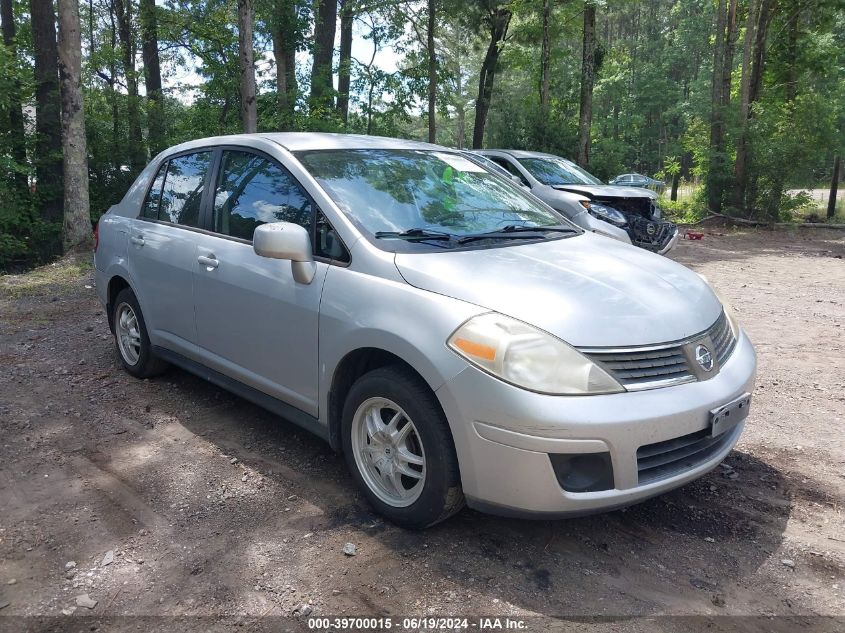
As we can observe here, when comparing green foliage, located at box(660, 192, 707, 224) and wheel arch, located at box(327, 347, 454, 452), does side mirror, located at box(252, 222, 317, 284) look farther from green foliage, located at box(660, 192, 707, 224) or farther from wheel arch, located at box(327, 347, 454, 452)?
green foliage, located at box(660, 192, 707, 224)

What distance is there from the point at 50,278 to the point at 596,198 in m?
8.29

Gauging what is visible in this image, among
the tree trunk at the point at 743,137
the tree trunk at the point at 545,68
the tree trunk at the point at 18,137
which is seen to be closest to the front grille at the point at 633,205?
the tree trunk at the point at 743,137

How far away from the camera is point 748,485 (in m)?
3.67

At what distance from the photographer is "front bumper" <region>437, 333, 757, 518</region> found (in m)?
2.65

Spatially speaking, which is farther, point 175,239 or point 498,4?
point 498,4

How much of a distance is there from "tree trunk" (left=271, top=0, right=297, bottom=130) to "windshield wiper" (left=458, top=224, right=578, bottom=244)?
45.1ft

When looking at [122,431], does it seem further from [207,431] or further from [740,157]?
[740,157]

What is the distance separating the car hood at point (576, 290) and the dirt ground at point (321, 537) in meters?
0.97

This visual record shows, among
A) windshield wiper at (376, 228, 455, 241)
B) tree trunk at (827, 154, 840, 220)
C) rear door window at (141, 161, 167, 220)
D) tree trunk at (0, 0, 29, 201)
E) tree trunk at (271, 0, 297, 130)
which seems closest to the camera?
windshield wiper at (376, 228, 455, 241)

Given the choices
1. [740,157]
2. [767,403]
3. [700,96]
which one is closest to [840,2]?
[740,157]

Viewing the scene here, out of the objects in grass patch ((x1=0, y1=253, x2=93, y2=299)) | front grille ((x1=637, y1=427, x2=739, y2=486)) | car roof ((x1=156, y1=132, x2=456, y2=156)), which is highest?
car roof ((x1=156, y1=132, x2=456, y2=156))

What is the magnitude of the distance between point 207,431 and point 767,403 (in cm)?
384

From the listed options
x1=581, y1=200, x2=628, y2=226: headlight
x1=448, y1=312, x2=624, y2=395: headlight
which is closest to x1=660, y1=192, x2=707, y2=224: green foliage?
x1=581, y1=200, x2=628, y2=226: headlight

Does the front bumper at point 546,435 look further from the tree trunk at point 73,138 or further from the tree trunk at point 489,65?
the tree trunk at point 489,65
